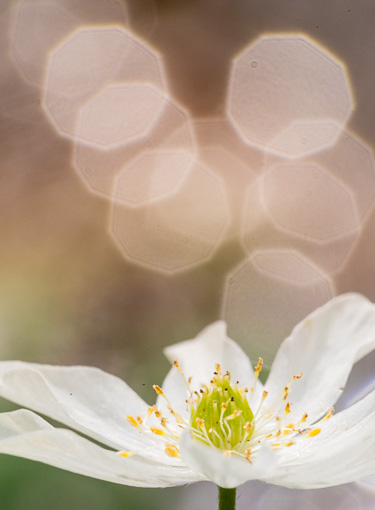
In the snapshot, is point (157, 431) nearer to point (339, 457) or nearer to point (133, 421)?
point (133, 421)

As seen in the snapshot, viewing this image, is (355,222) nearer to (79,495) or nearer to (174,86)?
(174,86)

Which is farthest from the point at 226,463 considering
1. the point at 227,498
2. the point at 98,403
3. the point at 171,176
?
the point at 171,176

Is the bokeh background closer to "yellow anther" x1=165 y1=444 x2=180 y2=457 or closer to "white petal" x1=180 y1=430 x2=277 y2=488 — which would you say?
"yellow anther" x1=165 y1=444 x2=180 y2=457

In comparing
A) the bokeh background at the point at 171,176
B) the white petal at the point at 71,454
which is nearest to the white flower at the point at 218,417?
the white petal at the point at 71,454

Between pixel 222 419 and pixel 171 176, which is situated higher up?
pixel 171 176

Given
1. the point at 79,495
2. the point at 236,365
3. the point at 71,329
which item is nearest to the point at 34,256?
the point at 71,329

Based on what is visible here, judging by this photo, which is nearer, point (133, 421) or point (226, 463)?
point (226, 463)

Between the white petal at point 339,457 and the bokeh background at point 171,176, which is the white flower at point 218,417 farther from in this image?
the bokeh background at point 171,176
